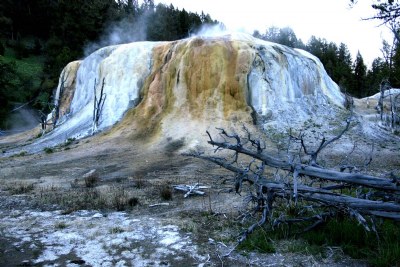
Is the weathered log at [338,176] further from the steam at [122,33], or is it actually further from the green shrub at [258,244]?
the steam at [122,33]

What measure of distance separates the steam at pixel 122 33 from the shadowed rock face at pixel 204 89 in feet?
68.0

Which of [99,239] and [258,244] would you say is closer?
[258,244]

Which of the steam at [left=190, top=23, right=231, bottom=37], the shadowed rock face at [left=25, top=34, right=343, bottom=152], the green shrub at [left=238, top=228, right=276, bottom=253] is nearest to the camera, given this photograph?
the green shrub at [left=238, top=228, right=276, bottom=253]

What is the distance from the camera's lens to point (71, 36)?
42.4 metres

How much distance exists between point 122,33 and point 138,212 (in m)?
40.1

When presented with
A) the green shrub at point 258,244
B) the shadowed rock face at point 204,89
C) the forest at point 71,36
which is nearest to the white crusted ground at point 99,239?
the green shrub at point 258,244

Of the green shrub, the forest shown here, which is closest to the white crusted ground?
the green shrub

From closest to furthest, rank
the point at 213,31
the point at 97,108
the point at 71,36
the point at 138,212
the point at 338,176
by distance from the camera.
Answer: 1. the point at 338,176
2. the point at 138,212
3. the point at 97,108
4. the point at 213,31
5. the point at 71,36

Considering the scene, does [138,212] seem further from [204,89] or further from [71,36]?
[71,36]

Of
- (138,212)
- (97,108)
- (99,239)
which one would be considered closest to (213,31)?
(97,108)

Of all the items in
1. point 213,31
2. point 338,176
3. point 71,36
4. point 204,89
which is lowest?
point 338,176

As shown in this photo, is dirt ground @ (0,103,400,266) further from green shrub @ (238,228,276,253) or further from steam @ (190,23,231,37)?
steam @ (190,23,231,37)

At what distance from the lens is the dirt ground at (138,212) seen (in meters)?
4.96

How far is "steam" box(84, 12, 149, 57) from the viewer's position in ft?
138
